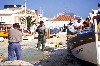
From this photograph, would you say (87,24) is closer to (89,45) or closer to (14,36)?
(89,45)

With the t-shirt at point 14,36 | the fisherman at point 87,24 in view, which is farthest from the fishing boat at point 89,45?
the t-shirt at point 14,36

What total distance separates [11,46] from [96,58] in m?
3.16

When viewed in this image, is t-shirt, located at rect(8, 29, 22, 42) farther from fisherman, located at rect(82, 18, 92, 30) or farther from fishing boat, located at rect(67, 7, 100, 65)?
fisherman, located at rect(82, 18, 92, 30)

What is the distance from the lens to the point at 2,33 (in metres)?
38.2

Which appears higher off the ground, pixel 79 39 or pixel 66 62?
pixel 79 39

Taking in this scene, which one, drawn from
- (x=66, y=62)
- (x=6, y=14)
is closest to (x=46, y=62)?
(x=66, y=62)

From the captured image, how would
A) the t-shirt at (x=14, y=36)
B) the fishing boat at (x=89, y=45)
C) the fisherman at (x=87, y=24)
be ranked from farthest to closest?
the fisherman at (x=87, y=24), the t-shirt at (x=14, y=36), the fishing boat at (x=89, y=45)

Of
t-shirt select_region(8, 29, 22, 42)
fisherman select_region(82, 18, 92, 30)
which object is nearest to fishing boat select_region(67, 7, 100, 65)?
fisherman select_region(82, 18, 92, 30)

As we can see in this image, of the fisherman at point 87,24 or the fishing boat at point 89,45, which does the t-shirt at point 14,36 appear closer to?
the fishing boat at point 89,45

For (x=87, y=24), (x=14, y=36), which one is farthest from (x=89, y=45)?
(x=14, y=36)

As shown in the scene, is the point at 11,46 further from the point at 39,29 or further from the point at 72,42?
the point at 39,29

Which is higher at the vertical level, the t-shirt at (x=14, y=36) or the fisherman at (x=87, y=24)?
the fisherman at (x=87, y=24)

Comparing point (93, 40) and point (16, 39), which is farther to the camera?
point (16, 39)

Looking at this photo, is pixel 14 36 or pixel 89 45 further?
pixel 14 36
